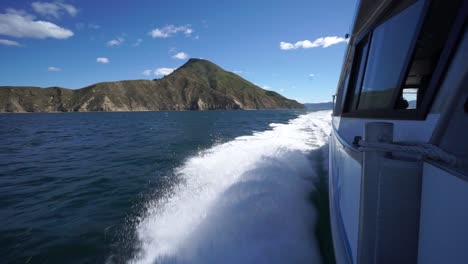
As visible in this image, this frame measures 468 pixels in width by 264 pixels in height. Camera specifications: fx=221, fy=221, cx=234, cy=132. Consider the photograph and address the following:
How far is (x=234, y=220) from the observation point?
11.9 ft

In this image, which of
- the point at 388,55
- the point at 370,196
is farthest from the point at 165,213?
the point at 388,55

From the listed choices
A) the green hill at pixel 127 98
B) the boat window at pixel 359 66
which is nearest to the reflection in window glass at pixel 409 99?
the boat window at pixel 359 66

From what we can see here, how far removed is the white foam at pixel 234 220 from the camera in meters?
3.04

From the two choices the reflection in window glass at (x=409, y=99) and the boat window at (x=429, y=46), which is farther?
the reflection in window glass at (x=409, y=99)

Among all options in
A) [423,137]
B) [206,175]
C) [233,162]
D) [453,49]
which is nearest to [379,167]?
[423,137]

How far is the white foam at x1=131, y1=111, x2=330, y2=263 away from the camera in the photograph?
304 centimetres

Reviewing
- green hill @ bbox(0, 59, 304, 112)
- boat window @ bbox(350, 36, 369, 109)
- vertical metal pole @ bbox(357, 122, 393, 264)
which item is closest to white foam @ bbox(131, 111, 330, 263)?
vertical metal pole @ bbox(357, 122, 393, 264)

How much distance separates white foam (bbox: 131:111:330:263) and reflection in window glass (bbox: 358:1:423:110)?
2.17 m

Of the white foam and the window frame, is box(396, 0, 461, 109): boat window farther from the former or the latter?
the white foam

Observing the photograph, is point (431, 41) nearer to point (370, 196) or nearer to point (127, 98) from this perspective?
point (370, 196)

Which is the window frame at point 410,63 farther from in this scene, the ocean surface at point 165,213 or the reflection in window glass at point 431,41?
the ocean surface at point 165,213

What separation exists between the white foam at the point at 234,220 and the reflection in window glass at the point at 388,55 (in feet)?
7.13

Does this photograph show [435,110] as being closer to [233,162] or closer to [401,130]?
[401,130]

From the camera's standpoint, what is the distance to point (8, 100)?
10912cm
